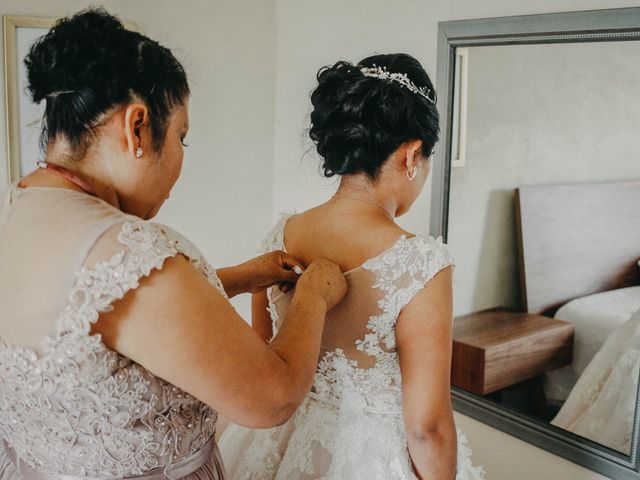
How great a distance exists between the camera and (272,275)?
49.9 inches

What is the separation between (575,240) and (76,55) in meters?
1.31

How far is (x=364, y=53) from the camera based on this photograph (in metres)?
2.23

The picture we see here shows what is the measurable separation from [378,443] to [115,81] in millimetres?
883

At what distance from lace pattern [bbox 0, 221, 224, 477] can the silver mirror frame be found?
1116 mm

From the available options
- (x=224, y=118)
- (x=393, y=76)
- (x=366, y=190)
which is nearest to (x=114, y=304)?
(x=366, y=190)

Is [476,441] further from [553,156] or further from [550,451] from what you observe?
[553,156]

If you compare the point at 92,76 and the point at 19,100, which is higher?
the point at 19,100

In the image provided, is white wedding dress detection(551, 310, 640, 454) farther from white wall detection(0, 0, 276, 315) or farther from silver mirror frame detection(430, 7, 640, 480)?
white wall detection(0, 0, 276, 315)

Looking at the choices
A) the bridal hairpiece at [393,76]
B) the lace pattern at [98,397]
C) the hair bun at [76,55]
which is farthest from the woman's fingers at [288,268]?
the hair bun at [76,55]

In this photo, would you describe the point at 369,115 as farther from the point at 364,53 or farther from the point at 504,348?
the point at 364,53

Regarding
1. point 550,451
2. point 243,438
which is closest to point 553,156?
point 550,451

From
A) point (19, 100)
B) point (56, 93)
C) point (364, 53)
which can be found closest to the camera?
point (56, 93)

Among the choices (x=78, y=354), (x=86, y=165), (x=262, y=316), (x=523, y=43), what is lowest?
(x=262, y=316)

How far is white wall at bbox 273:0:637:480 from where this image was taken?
1.74 m
